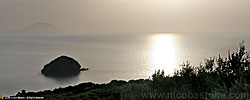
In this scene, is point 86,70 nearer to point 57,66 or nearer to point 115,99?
point 57,66

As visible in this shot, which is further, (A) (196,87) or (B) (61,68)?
(B) (61,68)

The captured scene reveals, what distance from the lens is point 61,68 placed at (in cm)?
8881

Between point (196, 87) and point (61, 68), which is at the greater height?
point (61, 68)

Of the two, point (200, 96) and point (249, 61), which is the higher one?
point (249, 61)

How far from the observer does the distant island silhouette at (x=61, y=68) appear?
285 feet

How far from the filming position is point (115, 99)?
1022cm

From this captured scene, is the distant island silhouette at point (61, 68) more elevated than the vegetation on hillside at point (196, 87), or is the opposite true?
the distant island silhouette at point (61, 68)

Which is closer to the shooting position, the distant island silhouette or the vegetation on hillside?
the vegetation on hillside

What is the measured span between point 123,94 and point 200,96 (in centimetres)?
302

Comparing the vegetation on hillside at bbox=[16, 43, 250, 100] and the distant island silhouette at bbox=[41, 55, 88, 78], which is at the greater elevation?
the distant island silhouette at bbox=[41, 55, 88, 78]

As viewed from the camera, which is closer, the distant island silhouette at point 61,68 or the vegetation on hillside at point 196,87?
the vegetation on hillside at point 196,87

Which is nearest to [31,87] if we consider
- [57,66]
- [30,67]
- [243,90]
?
[57,66]

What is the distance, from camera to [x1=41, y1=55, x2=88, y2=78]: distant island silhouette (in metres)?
87.0

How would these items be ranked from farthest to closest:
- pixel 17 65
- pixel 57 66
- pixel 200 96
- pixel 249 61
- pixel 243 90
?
pixel 17 65 → pixel 57 66 → pixel 249 61 → pixel 200 96 → pixel 243 90
